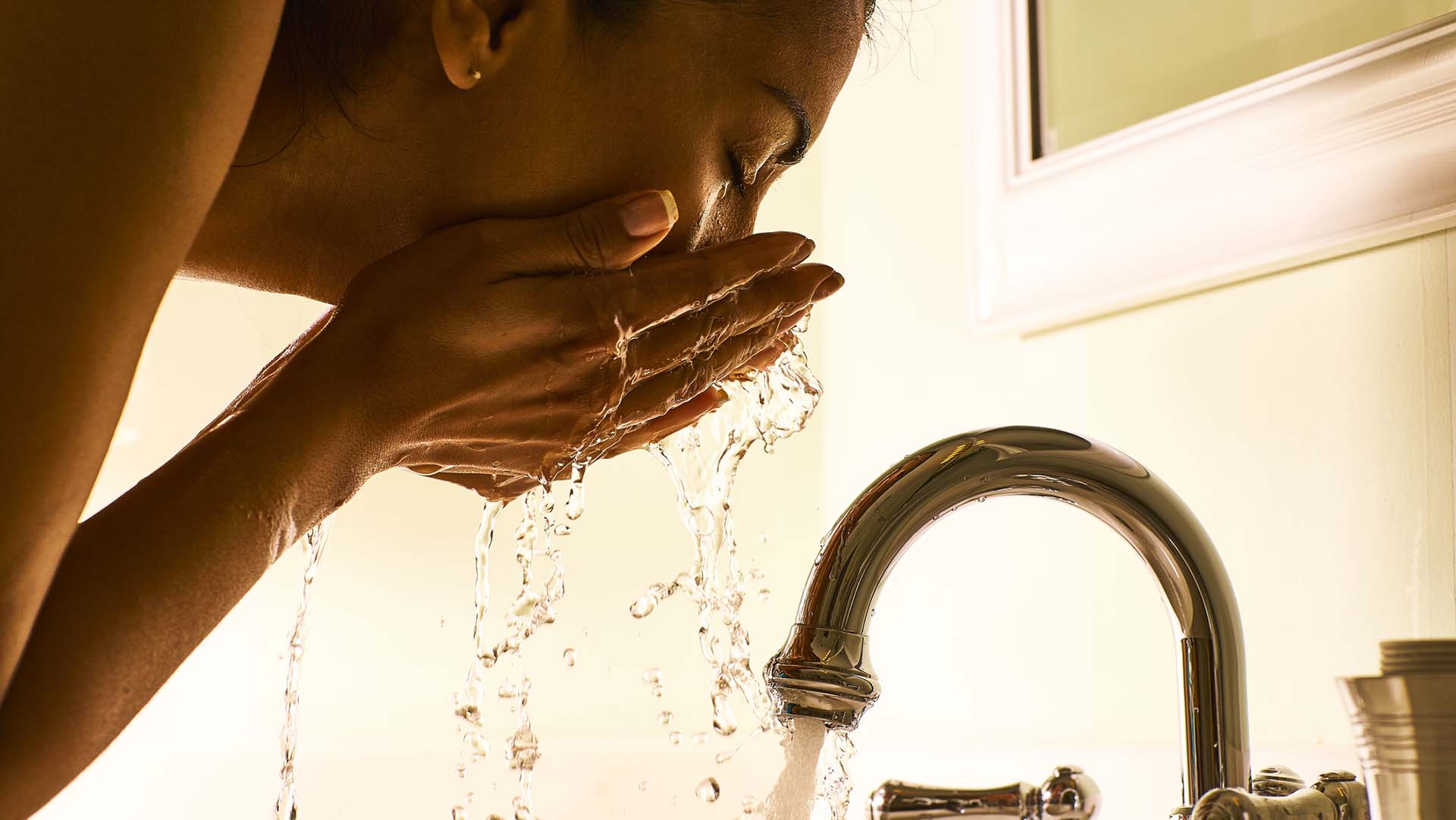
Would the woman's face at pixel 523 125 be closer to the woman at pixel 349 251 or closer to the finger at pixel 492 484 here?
the woman at pixel 349 251

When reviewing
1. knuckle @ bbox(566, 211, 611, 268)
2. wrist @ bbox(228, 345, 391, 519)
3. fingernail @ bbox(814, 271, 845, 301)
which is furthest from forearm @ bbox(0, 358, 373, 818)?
fingernail @ bbox(814, 271, 845, 301)

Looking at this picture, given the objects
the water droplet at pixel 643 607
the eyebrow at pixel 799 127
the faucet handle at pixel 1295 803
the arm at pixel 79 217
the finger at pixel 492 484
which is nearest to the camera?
the arm at pixel 79 217

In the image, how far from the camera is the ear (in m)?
0.48

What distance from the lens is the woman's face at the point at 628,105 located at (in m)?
0.51

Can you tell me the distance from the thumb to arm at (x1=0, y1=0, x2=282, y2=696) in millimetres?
150

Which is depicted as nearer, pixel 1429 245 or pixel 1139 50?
pixel 1429 245

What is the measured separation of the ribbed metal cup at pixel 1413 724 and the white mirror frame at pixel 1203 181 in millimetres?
300

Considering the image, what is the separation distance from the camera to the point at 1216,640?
514 mm

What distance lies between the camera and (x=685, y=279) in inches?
20.5

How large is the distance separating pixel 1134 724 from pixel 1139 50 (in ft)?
1.35

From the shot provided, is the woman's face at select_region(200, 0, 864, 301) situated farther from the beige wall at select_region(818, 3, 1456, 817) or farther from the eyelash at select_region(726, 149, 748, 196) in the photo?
the beige wall at select_region(818, 3, 1456, 817)

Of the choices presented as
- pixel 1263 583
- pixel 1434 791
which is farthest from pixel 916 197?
pixel 1434 791

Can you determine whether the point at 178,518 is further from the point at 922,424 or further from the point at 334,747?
the point at 922,424

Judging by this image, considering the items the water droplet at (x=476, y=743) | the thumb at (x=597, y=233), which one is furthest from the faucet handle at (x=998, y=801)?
the water droplet at (x=476, y=743)
